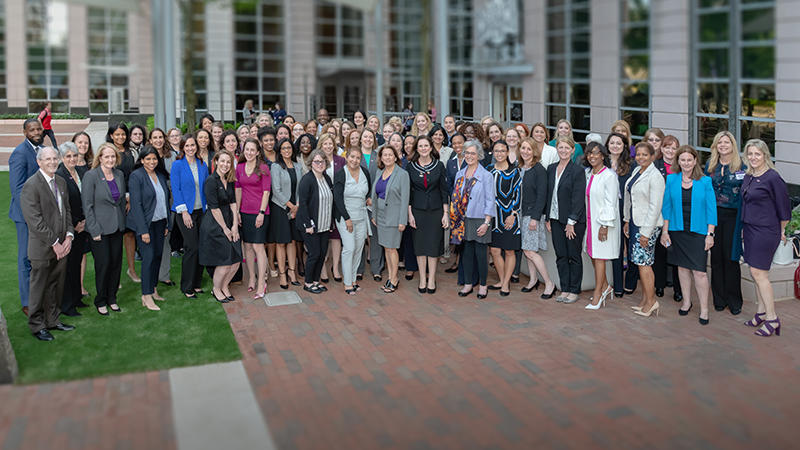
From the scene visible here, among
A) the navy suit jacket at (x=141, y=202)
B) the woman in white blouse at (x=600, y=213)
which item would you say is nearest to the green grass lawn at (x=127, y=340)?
the navy suit jacket at (x=141, y=202)

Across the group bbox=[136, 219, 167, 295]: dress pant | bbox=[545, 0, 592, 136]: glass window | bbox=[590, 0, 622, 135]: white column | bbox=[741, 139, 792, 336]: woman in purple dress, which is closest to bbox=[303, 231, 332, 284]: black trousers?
bbox=[136, 219, 167, 295]: dress pant

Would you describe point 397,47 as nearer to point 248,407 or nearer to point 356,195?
point 356,195

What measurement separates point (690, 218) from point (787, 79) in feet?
26.6

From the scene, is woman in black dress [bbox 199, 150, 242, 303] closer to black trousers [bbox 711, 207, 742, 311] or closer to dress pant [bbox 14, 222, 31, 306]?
dress pant [bbox 14, 222, 31, 306]

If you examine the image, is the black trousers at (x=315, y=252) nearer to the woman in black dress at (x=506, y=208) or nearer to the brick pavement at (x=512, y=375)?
the brick pavement at (x=512, y=375)

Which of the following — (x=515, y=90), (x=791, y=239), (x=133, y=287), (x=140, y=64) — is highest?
(x=140, y=64)

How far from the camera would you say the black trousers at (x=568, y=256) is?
8805 mm

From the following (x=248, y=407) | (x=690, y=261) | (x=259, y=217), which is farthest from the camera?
(x=259, y=217)

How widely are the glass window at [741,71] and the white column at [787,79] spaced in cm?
29

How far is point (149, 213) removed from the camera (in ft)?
28.0

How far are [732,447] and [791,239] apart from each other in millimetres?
4126

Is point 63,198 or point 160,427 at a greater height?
point 63,198

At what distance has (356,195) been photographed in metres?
9.30

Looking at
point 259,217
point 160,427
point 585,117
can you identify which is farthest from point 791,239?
point 585,117
